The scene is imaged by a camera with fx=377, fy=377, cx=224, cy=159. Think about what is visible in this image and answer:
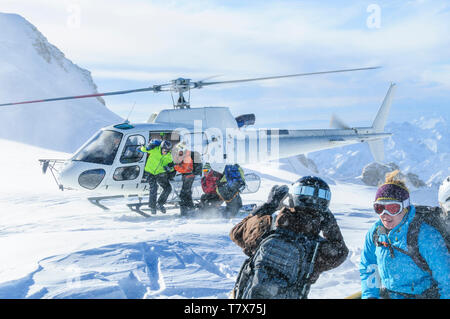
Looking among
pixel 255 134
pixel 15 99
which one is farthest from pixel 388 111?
pixel 15 99

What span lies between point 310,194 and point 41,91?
A: 71931 mm

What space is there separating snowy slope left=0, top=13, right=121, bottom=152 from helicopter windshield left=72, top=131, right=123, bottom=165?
42.2m

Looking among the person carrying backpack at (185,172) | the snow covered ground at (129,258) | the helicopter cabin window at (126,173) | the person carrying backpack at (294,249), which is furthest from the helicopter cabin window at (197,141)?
the person carrying backpack at (294,249)

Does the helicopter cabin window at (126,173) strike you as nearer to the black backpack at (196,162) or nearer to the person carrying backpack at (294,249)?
the black backpack at (196,162)

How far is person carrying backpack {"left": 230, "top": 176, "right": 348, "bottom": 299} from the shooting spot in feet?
7.93

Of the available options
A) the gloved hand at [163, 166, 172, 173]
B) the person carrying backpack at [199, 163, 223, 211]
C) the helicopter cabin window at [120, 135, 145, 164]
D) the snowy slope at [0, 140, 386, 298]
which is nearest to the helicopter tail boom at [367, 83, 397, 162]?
the snowy slope at [0, 140, 386, 298]

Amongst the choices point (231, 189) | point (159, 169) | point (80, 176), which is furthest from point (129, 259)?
point (80, 176)

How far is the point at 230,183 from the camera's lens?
312 inches

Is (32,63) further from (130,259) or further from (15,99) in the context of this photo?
(130,259)

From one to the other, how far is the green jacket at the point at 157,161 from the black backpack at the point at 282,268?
230 inches

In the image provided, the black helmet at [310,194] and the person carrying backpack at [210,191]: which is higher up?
the black helmet at [310,194]

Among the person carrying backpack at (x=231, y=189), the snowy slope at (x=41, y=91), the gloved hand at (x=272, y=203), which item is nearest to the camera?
the gloved hand at (x=272, y=203)

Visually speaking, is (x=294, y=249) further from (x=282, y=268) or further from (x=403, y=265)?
(x=403, y=265)

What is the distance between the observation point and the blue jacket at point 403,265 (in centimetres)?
240
